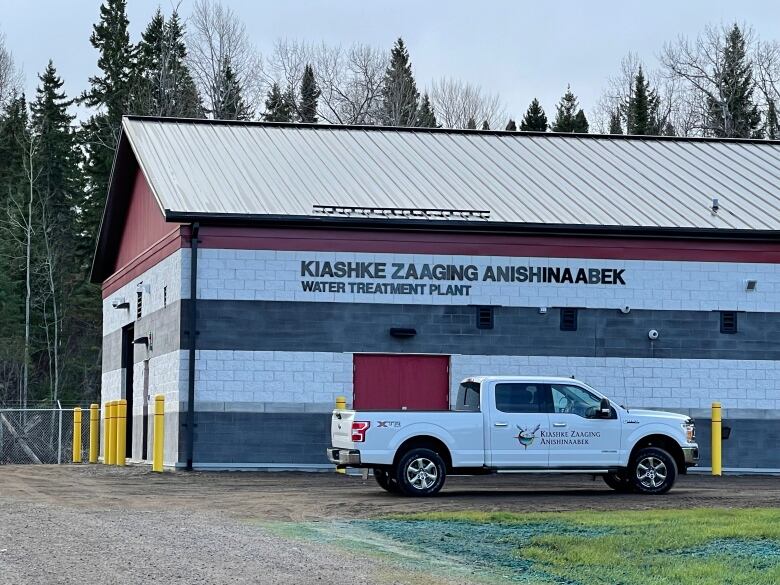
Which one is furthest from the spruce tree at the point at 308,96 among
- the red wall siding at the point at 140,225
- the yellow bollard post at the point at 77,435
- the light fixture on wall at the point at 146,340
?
the light fixture on wall at the point at 146,340

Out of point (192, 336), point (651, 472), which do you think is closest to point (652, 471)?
point (651, 472)

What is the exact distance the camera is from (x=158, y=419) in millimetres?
30406

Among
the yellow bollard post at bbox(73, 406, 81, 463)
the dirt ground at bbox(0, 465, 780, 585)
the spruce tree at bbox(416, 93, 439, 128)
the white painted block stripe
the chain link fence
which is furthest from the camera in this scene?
the spruce tree at bbox(416, 93, 439, 128)

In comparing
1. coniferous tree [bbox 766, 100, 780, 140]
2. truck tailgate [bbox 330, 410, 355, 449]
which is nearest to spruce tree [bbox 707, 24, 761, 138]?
coniferous tree [bbox 766, 100, 780, 140]

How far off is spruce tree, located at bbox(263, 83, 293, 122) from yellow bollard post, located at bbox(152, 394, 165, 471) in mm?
48630

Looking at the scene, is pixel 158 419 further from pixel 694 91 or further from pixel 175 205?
pixel 694 91

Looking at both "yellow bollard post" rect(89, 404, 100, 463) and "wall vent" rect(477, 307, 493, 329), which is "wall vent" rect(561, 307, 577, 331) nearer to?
"wall vent" rect(477, 307, 493, 329)

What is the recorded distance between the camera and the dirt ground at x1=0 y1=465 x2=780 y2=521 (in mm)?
20469

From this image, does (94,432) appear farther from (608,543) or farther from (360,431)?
(608,543)

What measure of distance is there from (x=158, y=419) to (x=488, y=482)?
7.66 metres

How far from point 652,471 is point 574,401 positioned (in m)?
1.76

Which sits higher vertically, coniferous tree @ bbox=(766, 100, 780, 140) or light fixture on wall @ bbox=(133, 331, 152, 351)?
coniferous tree @ bbox=(766, 100, 780, 140)

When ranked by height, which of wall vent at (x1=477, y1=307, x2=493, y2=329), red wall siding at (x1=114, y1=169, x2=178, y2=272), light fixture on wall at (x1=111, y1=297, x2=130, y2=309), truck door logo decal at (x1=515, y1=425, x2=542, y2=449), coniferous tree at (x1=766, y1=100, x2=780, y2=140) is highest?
coniferous tree at (x1=766, y1=100, x2=780, y2=140)

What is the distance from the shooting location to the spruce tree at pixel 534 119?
285 ft
